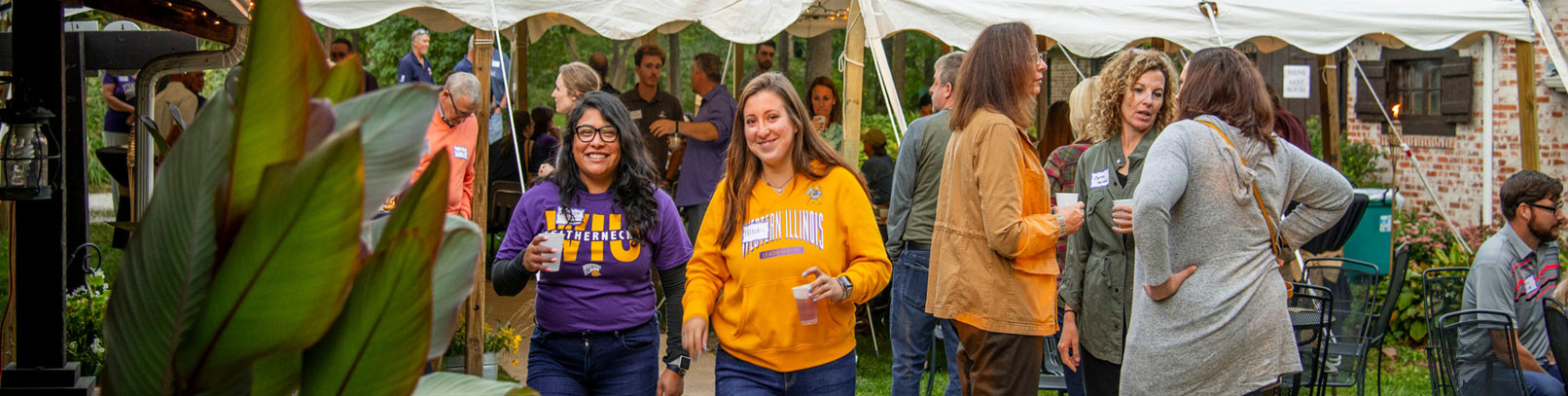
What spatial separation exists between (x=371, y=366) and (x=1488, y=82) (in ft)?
33.5

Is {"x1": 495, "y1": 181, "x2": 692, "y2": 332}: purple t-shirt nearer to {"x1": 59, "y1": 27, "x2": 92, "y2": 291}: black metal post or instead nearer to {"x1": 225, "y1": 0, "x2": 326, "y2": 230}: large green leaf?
{"x1": 59, "y1": 27, "x2": 92, "y2": 291}: black metal post

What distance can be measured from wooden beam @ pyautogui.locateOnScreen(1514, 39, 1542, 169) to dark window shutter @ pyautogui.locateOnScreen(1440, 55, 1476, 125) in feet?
15.1

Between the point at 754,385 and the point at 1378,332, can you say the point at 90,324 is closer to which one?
the point at 754,385

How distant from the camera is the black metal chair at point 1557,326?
4238mm

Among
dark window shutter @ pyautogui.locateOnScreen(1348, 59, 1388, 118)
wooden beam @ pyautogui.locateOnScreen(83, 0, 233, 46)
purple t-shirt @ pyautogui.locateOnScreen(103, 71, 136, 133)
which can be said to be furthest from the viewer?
dark window shutter @ pyautogui.locateOnScreen(1348, 59, 1388, 118)

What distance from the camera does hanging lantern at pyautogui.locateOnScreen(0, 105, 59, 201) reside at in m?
2.77

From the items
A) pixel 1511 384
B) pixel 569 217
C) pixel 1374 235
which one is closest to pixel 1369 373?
pixel 1374 235

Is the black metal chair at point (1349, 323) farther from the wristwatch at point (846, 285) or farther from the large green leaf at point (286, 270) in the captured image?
the large green leaf at point (286, 270)

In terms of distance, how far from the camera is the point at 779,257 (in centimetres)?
308

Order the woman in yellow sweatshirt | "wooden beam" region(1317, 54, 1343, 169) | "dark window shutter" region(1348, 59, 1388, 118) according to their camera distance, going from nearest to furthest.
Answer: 1. the woman in yellow sweatshirt
2. "wooden beam" region(1317, 54, 1343, 169)
3. "dark window shutter" region(1348, 59, 1388, 118)

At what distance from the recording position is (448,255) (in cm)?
62

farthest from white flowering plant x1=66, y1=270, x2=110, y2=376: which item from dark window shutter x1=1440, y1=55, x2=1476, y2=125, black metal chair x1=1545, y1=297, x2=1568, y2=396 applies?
dark window shutter x1=1440, y1=55, x2=1476, y2=125

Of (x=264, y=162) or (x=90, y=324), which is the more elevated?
(x=264, y=162)

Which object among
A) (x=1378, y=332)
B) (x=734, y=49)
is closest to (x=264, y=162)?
(x=1378, y=332)
